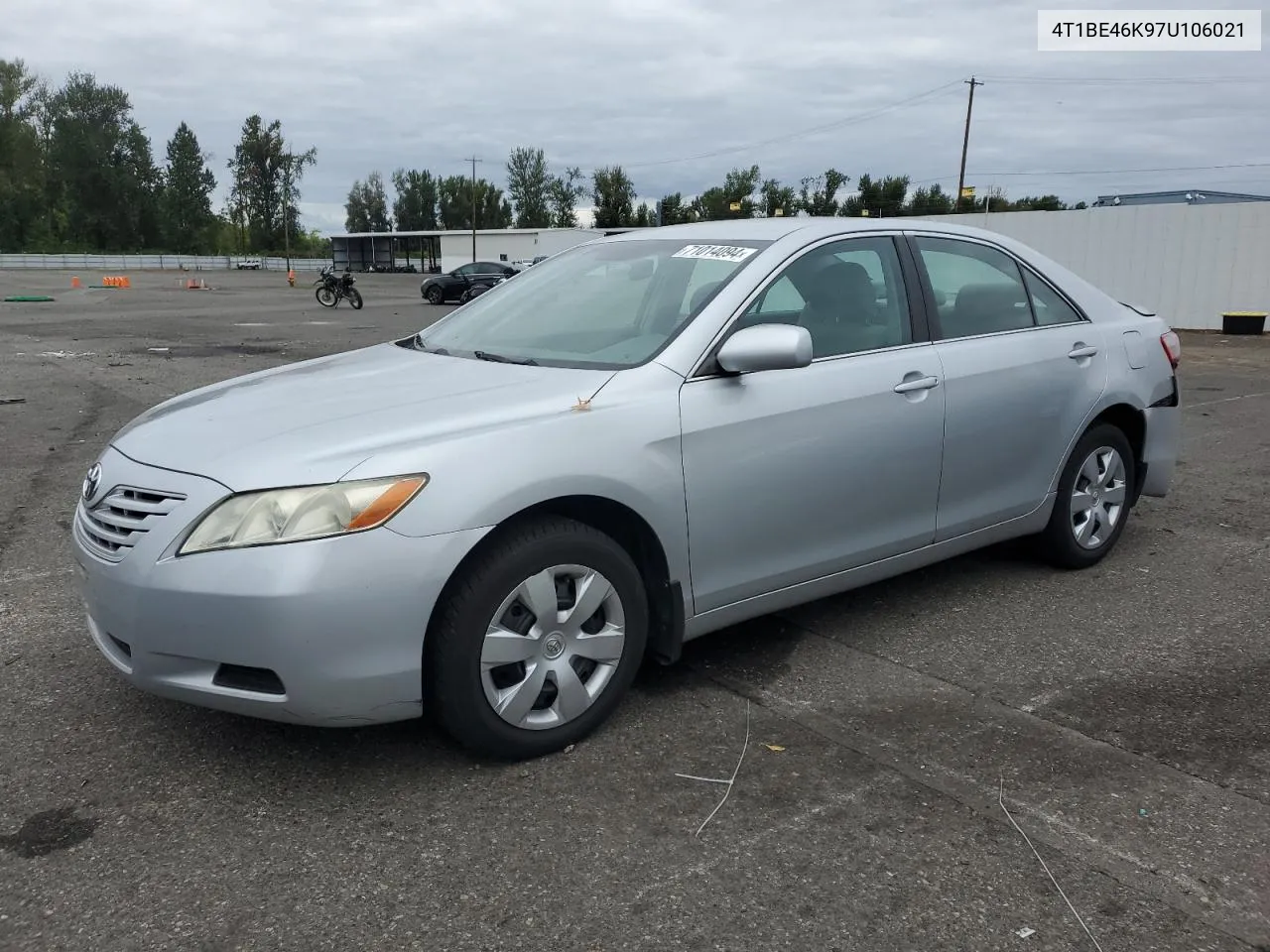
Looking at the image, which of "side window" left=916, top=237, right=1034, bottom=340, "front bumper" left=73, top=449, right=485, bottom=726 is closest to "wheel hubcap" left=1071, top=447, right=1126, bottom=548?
"side window" left=916, top=237, right=1034, bottom=340

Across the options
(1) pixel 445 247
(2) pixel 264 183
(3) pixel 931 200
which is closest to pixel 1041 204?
(3) pixel 931 200

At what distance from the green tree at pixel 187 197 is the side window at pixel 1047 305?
115443mm

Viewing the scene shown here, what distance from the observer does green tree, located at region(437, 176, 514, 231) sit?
125 m

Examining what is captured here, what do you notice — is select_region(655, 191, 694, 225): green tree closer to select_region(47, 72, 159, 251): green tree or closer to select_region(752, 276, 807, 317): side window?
select_region(47, 72, 159, 251): green tree

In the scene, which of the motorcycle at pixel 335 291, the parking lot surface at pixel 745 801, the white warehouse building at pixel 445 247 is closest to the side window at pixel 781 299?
the parking lot surface at pixel 745 801

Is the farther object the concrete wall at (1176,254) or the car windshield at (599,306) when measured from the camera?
the concrete wall at (1176,254)

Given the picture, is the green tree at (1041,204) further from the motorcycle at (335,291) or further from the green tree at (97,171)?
the green tree at (97,171)

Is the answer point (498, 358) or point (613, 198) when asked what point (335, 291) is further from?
point (613, 198)

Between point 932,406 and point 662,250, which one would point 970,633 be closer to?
point 932,406

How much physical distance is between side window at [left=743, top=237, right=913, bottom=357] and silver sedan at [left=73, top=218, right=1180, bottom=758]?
0.04 ft

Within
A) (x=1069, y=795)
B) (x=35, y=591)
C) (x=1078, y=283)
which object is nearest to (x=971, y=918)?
(x=1069, y=795)

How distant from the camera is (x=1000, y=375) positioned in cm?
433

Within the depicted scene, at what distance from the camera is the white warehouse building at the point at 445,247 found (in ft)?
237

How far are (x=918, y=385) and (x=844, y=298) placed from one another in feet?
1.40
